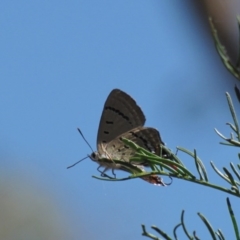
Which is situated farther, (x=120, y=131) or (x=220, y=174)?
(x=120, y=131)

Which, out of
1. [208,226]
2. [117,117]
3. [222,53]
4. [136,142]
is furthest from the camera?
[117,117]

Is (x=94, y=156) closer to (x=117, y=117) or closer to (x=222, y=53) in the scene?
(x=117, y=117)

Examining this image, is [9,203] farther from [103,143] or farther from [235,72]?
[235,72]

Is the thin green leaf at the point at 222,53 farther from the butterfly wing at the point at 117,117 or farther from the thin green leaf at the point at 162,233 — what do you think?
the butterfly wing at the point at 117,117

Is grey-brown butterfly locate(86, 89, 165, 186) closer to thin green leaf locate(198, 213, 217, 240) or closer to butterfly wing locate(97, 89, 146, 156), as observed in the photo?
butterfly wing locate(97, 89, 146, 156)

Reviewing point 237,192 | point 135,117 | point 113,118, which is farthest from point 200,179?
point 113,118

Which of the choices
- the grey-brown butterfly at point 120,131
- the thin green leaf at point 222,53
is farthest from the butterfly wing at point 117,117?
the thin green leaf at point 222,53

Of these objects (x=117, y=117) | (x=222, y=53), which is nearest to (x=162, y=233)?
(x=222, y=53)

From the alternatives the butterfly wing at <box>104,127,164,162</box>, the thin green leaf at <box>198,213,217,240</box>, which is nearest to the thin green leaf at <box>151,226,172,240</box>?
the thin green leaf at <box>198,213,217,240</box>
